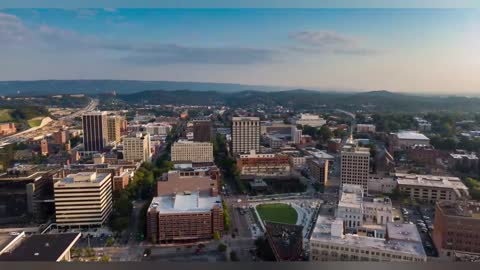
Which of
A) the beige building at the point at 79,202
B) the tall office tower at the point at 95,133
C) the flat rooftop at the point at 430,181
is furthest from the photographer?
the tall office tower at the point at 95,133

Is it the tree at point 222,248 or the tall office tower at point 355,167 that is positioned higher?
the tall office tower at point 355,167

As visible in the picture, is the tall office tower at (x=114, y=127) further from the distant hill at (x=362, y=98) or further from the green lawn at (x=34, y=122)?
the distant hill at (x=362, y=98)

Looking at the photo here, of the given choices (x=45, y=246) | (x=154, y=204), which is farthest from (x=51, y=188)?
(x=45, y=246)

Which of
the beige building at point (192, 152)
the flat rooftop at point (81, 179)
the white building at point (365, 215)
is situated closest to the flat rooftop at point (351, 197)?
the white building at point (365, 215)

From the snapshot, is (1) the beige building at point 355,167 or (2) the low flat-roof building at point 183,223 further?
(1) the beige building at point 355,167

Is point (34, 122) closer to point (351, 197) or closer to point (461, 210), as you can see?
point (351, 197)

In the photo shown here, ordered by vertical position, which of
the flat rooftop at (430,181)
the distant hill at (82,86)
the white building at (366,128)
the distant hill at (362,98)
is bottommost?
the flat rooftop at (430,181)

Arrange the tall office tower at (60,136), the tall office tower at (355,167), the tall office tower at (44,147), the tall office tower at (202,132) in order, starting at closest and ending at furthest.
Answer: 1. the tall office tower at (355,167)
2. the tall office tower at (44,147)
3. the tall office tower at (60,136)
4. the tall office tower at (202,132)

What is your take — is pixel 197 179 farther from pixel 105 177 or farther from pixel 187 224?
pixel 105 177
